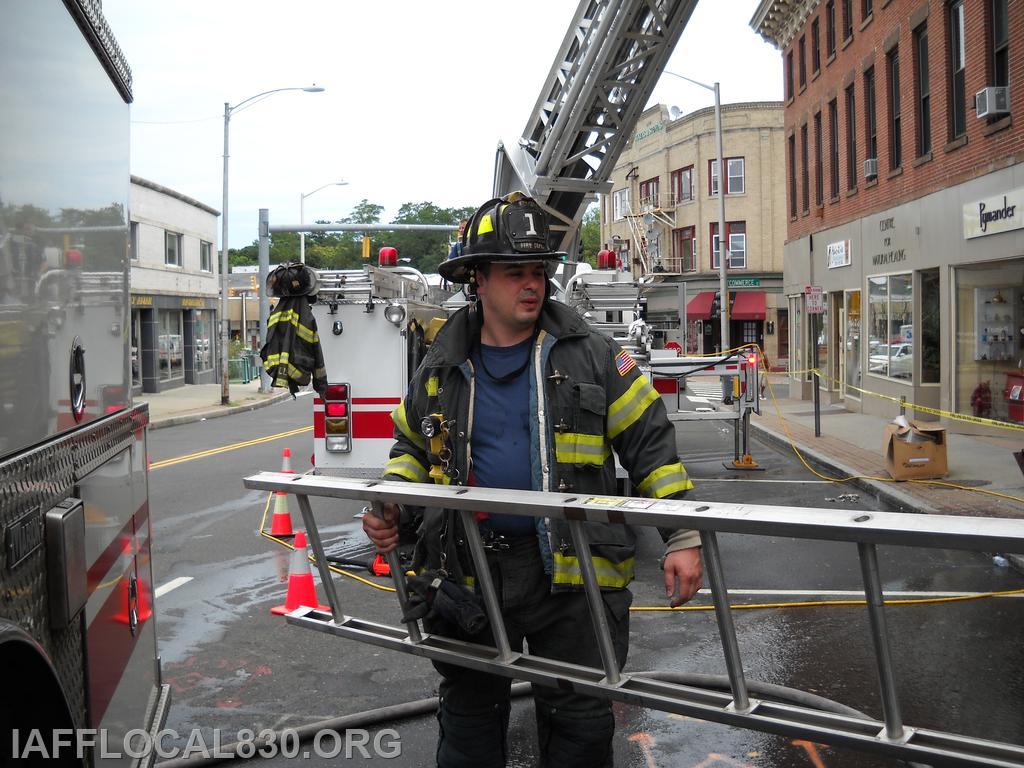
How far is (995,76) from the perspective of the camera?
15.7 meters

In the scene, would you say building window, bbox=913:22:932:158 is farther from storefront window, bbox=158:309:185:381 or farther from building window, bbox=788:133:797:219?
storefront window, bbox=158:309:185:381

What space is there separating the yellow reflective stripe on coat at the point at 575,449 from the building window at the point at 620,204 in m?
52.2

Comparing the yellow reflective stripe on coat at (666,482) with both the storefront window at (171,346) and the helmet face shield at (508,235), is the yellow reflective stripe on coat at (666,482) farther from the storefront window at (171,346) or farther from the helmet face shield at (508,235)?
the storefront window at (171,346)

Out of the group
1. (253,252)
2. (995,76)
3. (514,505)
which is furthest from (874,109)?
(253,252)

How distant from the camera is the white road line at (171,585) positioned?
24.1 feet

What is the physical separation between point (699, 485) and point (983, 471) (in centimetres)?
342

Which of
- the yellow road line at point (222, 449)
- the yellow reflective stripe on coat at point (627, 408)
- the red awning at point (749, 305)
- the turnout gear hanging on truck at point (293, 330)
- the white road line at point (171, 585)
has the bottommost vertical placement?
the white road line at point (171, 585)

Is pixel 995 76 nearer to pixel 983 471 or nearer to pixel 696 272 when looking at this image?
pixel 983 471

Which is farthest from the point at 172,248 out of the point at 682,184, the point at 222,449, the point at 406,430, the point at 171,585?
the point at 406,430

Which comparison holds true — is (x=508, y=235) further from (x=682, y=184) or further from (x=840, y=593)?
(x=682, y=184)

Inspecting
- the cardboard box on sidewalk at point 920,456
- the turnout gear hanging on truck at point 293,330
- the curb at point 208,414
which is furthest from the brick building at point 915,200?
the curb at point 208,414

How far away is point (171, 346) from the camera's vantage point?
116 feet

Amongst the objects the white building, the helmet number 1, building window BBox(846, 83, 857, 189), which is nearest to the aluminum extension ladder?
the helmet number 1

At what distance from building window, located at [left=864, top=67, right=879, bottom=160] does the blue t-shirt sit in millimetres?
21389
